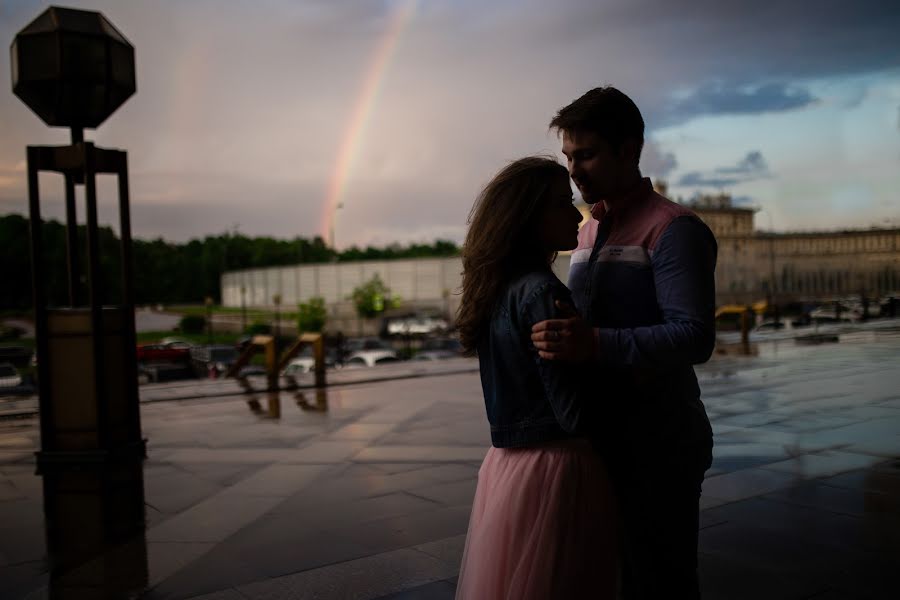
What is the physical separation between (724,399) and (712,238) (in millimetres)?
9972

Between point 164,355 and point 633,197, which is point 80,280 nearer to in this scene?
point 633,197

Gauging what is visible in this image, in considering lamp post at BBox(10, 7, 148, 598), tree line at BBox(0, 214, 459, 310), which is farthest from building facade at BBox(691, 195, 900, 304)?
lamp post at BBox(10, 7, 148, 598)

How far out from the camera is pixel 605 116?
2264 millimetres

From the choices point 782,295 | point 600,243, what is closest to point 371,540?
point 600,243

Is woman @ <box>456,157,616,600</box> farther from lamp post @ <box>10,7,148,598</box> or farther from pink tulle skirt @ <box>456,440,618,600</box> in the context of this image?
lamp post @ <box>10,7,148,598</box>

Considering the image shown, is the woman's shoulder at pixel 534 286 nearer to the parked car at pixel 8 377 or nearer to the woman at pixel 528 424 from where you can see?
the woman at pixel 528 424

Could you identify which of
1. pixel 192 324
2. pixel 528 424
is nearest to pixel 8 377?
pixel 528 424

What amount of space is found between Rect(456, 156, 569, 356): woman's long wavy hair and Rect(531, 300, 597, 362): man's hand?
0.77ft

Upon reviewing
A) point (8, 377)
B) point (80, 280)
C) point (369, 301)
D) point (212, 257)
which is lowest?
point (8, 377)

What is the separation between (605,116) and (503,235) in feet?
1.56

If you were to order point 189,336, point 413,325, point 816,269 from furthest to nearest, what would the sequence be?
point 189,336
point 816,269
point 413,325

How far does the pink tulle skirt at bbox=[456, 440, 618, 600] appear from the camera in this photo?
7.08 feet

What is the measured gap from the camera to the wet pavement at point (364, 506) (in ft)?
14.6

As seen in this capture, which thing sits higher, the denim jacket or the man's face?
the man's face
